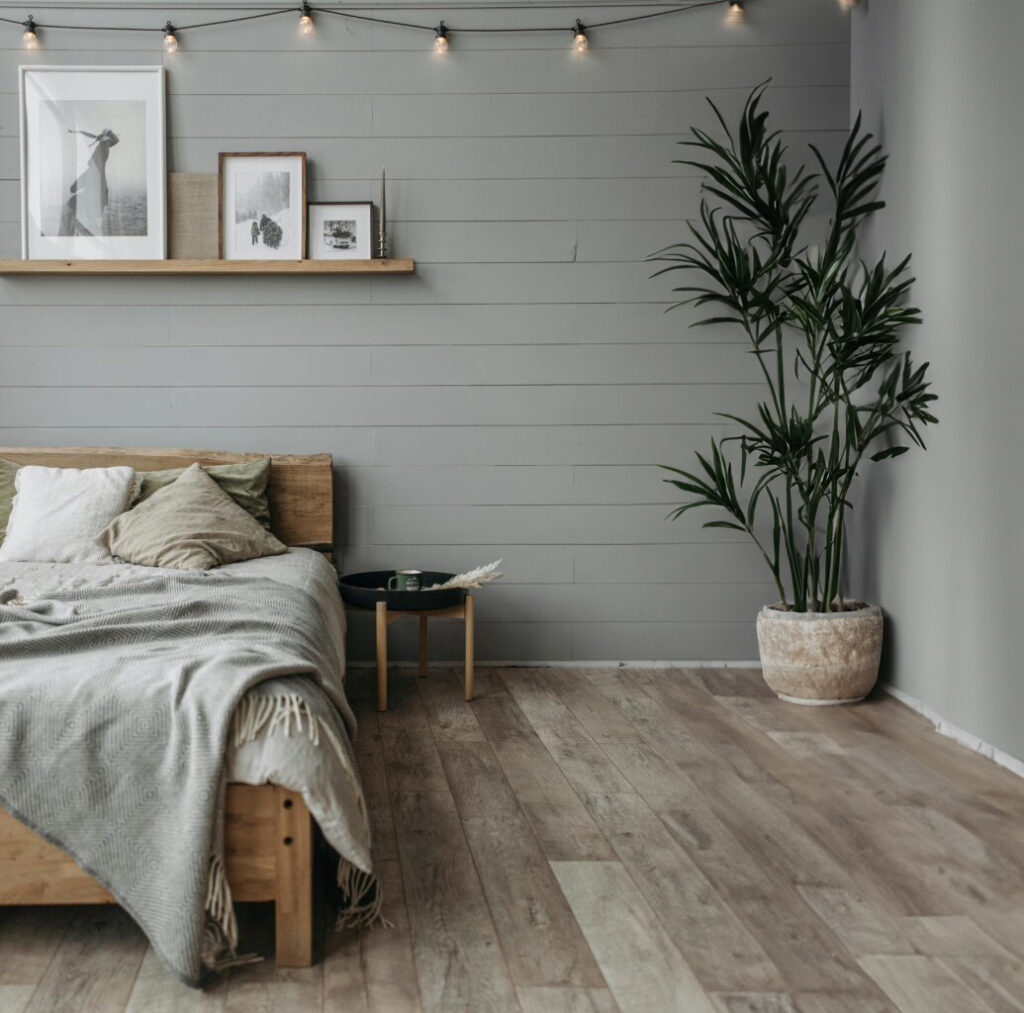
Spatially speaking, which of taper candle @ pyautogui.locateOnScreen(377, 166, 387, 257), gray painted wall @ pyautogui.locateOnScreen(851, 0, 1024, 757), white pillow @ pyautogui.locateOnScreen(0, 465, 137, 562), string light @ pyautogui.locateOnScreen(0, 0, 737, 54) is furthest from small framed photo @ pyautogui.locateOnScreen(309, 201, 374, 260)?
gray painted wall @ pyautogui.locateOnScreen(851, 0, 1024, 757)

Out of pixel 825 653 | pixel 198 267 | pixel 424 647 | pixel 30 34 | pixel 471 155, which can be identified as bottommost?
pixel 424 647

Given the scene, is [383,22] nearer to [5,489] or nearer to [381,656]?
[5,489]

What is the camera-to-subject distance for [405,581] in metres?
4.29

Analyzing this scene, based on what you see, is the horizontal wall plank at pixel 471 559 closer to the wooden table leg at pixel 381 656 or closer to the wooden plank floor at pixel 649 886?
the wooden table leg at pixel 381 656

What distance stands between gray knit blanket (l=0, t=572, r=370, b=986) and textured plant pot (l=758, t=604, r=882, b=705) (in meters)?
2.20

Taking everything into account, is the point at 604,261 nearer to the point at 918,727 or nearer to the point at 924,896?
the point at 918,727

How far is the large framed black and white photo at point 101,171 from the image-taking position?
451 centimetres

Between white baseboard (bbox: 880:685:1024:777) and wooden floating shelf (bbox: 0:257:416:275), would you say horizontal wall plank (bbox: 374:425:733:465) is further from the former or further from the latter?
white baseboard (bbox: 880:685:1024:777)

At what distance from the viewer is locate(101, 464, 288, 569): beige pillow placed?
12.4 ft

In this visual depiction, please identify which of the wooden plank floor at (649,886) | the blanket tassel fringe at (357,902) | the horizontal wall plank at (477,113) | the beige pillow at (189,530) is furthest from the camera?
the horizontal wall plank at (477,113)

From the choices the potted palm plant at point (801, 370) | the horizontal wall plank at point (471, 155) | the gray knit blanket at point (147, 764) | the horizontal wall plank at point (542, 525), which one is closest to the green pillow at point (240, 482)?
the horizontal wall plank at point (542, 525)

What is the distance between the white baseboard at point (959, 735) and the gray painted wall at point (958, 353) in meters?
0.03

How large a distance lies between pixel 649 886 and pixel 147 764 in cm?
111

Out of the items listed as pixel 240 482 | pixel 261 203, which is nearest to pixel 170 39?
pixel 261 203
